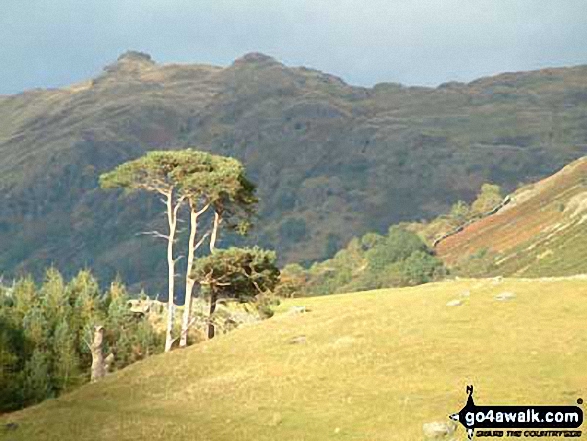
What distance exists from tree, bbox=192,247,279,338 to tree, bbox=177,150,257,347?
1.02 meters

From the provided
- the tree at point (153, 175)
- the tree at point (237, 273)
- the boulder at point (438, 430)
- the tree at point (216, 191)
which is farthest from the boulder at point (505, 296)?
the boulder at point (438, 430)

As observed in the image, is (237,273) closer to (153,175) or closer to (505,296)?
(153,175)

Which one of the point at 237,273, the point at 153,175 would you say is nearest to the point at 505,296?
the point at 237,273

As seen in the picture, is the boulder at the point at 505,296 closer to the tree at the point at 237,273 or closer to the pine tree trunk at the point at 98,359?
the tree at the point at 237,273

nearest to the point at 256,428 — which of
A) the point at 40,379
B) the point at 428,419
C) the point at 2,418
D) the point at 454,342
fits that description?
the point at 428,419

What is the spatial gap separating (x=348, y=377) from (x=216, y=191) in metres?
19.7

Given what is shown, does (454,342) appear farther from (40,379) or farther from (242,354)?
(40,379)

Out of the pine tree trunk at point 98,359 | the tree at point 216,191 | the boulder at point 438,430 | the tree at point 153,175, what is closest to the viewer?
the boulder at point 438,430

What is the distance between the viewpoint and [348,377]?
42.8m

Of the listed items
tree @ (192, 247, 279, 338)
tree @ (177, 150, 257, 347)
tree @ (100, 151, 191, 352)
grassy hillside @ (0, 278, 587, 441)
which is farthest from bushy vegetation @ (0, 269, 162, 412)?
grassy hillside @ (0, 278, 587, 441)

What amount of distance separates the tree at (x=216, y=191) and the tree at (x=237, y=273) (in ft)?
3.36

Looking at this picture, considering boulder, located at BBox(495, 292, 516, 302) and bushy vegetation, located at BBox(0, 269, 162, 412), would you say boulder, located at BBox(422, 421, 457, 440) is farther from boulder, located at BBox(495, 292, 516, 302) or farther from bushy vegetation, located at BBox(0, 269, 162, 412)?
bushy vegetation, located at BBox(0, 269, 162, 412)

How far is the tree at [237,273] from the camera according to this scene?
5675cm

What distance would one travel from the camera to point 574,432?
30.0 m
